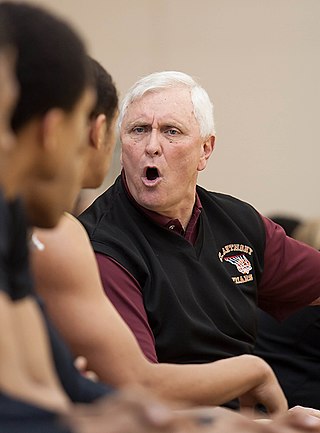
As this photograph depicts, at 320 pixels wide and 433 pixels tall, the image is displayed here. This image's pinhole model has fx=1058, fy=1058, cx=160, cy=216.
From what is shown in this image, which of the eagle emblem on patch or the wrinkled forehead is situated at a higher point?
the wrinkled forehead

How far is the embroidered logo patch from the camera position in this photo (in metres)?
3.06

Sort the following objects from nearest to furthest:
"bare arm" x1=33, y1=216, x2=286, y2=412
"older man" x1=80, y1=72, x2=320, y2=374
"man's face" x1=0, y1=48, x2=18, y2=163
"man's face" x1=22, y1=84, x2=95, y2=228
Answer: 1. "man's face" x1=0, y1=48, x2=18, y2=163
2. "man's face" x1=22, y1=84, x2=95, y2=228
3. "bare arm" x1=33, y1=216, x2=286, y2=412
4. "older man" x1=80, y1=72, x2=320, y2=374

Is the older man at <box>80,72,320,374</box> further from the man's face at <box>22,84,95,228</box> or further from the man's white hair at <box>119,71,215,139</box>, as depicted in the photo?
the man's face at <box>22,84,95,228</box>

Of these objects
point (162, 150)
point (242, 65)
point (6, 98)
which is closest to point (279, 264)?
point (162, 150)

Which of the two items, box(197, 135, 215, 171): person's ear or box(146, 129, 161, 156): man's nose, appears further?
box(197, 135, 215, 171): person's ear

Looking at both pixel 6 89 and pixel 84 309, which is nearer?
pixel 6 89

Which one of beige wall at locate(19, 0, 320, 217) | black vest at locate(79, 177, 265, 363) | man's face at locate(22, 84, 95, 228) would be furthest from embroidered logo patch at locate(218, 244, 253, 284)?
beige wall at locate(19, 0, 320, 217)

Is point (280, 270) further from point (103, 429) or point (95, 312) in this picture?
point (103, 429)

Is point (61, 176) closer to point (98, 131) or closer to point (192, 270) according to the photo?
point (98, 131)

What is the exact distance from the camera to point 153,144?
10.1ft

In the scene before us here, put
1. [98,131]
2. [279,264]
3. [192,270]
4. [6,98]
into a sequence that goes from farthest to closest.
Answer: [279,264], [192,270], [98,131], [6,98]

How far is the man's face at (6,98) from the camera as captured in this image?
60.7 inches

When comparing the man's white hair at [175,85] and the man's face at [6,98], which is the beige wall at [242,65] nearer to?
the man's white hair at [175,85]

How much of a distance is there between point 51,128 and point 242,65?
4.42m
